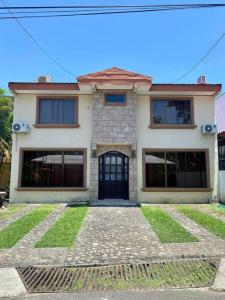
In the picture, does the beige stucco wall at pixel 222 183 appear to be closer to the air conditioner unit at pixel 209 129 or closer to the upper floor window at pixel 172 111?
the air conditioner unit at pixel 209 129

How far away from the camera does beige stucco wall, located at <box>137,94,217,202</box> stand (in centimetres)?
1420

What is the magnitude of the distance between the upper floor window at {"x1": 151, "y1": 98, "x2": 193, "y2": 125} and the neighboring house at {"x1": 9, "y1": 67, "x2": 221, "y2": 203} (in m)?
0.05

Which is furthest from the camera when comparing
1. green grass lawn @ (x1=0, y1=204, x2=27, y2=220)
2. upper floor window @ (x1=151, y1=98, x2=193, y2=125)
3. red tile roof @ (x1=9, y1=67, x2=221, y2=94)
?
upper floor window @ (x1=151, y1=98, x2=193, y2=125)

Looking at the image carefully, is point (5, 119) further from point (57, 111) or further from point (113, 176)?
point (113, 176)

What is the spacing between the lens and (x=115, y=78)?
13719mm

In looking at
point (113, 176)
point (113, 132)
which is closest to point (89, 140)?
point (113, 132)

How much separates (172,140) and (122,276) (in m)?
9.97

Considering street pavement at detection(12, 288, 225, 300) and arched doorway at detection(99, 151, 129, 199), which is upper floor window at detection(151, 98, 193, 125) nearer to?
arched doorway at detection(99, 151, 129, 199)

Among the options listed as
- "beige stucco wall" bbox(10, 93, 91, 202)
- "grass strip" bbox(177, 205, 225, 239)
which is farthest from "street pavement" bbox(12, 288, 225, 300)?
"beige stucco wall" bbox(10, 93, 91, 202)

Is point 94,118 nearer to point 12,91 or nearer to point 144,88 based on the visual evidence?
point 144,88

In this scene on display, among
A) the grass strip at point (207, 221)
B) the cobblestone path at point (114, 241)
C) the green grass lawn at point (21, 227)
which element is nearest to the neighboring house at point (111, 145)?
the green grass lawn at point (21, 227)

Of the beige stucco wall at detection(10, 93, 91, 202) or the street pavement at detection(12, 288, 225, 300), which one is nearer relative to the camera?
the street pavement at detection(12, 288, 225, 300)

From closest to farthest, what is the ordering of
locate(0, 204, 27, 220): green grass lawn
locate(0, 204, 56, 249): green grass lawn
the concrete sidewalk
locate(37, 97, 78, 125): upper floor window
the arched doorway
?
the concrete sidewalk, locate(0, 204, 56, 249): green grass lawn, locate(0, 204, 27, 220): green grass lawn, the arched doorway, locate(37, 97, 78, 125): upper floor window

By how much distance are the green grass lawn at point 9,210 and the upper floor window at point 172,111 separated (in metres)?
7.28
